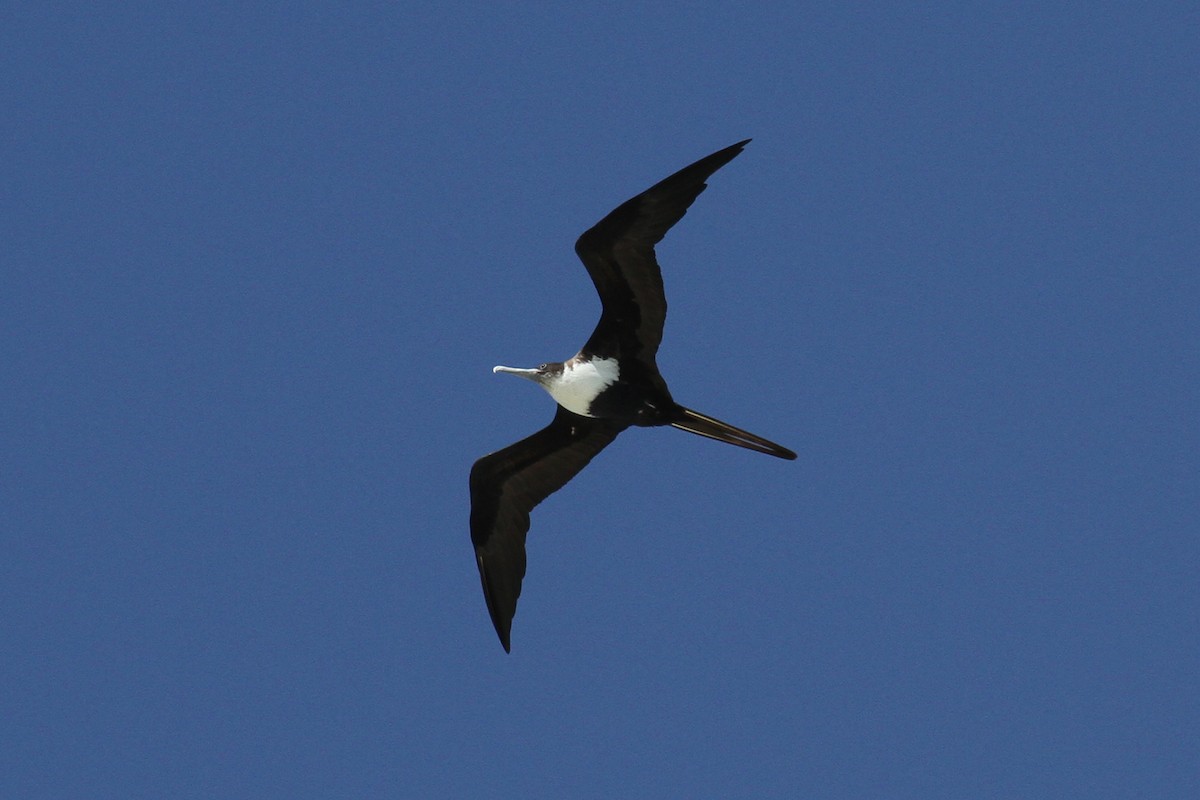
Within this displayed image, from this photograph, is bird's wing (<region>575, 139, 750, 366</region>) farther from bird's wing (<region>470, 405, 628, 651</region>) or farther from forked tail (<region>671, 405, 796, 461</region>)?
bird's wing (<region>470, 405, 628, 651</region>)

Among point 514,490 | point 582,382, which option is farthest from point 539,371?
point 514,490

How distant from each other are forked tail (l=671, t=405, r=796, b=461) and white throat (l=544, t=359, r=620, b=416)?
438 mm

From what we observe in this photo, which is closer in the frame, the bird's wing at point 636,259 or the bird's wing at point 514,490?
the bird's wing at point 636,259

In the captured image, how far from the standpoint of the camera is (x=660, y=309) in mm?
8203

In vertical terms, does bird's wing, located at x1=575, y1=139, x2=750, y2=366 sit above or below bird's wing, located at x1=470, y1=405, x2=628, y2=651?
above

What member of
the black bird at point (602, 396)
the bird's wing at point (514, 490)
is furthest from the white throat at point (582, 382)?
the bird's wing at point (514, 490)

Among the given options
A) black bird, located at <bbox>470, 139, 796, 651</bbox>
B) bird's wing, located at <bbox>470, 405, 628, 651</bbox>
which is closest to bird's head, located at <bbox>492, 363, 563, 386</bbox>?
black bird, located at <bbox>470, 139, 796, 651</bbox>

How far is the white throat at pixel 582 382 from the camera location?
329 inches

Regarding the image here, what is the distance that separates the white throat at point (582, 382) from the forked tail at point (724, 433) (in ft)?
→ 1.44

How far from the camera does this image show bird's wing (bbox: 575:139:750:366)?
25.4 feet

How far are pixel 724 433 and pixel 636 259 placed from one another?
105 centimetres

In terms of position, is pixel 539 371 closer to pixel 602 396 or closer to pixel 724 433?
pixel 602 396

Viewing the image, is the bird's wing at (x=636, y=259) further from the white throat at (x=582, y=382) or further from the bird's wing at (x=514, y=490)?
the bird's wing at (x=514, y=490)

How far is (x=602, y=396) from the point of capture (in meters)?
8.42
